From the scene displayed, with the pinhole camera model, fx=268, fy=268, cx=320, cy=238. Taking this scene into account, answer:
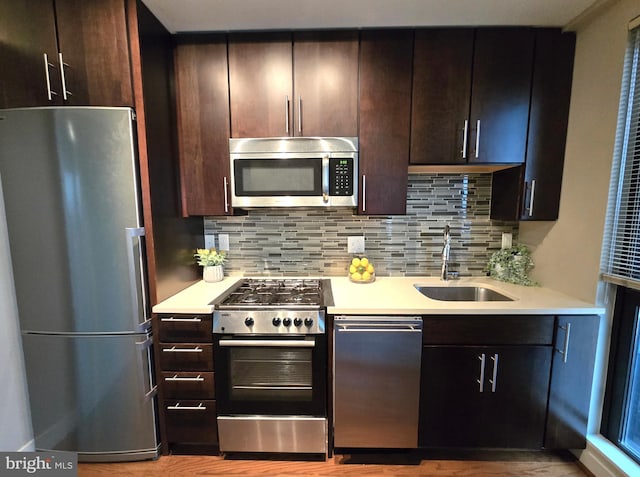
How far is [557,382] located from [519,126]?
56.9 inches

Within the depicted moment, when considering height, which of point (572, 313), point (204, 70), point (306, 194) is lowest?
point (572, 313)

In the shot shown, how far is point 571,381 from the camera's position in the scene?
1431 millimetres

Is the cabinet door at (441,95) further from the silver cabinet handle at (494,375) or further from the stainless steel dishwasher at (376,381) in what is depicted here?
the silver cabinet handle at (494,375)

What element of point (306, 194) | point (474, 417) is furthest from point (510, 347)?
point (306, 194)

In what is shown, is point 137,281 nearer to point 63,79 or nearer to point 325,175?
point 63,79

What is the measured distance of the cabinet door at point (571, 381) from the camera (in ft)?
4.59

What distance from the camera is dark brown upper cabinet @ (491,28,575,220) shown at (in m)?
1.55

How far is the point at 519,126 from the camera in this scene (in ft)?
5.22

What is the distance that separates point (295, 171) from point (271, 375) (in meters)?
1.19

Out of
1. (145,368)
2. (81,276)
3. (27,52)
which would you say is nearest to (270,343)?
(145,368)

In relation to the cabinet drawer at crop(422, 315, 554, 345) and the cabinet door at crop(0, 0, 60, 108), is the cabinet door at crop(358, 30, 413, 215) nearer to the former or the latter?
the cabinet drawer at crop(422, 315, 554, 345)

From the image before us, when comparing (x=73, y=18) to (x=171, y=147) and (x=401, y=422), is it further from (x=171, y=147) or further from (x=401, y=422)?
(x=401, y=422)

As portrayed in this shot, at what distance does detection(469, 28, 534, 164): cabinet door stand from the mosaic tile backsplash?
1.20 feet

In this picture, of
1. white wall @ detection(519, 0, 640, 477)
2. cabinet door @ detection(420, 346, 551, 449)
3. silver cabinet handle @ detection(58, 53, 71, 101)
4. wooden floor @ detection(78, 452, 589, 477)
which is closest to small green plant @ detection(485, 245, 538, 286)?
white wall @ detection(519, 0, 640, 477)
